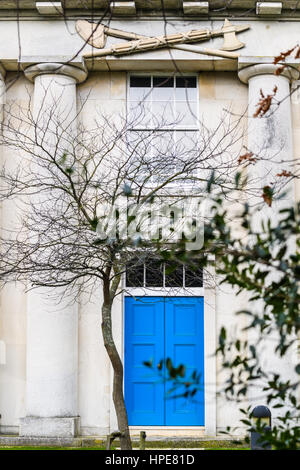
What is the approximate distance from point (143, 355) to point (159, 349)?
10.9 inches

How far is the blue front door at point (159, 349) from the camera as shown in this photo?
13.0 m

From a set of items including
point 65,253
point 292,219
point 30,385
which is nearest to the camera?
point 292,219

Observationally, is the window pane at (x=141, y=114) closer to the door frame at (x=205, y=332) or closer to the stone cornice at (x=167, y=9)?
the stone cornice at (x=167, y=9)

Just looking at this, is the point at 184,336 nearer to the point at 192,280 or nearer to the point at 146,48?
the point at 192,280

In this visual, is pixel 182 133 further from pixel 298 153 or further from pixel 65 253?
pixel 65 253

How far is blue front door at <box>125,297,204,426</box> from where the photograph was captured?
13.0m

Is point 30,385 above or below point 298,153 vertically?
below

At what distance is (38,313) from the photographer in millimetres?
12648

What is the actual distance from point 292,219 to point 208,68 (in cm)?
1027

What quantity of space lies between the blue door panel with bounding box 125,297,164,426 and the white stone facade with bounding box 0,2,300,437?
0.26m

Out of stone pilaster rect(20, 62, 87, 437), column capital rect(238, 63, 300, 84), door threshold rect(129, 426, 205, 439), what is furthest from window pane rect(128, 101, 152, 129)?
door threshold rect(129, 426, 205, 439)

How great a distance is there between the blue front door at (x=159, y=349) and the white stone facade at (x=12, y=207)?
9.1 inches

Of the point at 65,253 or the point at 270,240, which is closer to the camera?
the point at 270,240
